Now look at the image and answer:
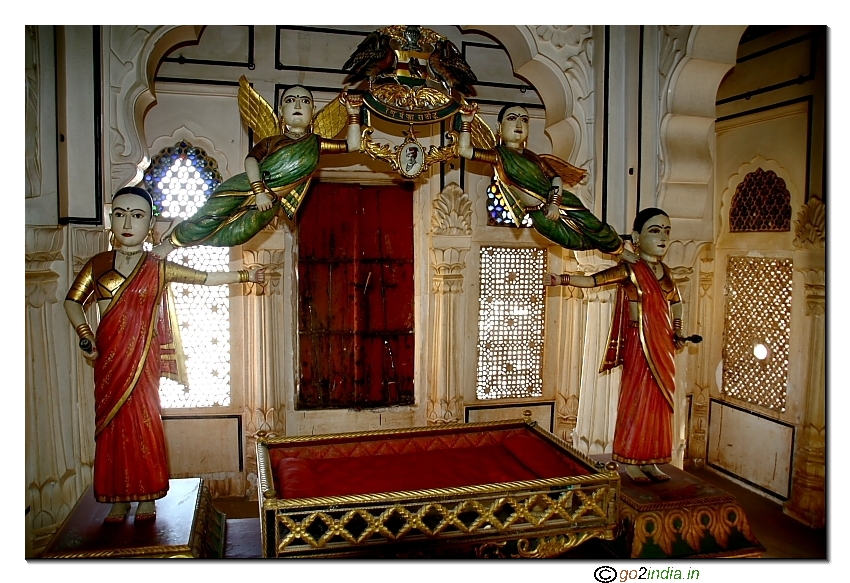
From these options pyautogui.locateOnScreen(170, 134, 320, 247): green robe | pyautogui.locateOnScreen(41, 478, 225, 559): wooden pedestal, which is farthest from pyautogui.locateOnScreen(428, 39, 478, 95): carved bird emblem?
pyautogui.locateOnScreen(41, 478, 225, 559): wooden pedestal

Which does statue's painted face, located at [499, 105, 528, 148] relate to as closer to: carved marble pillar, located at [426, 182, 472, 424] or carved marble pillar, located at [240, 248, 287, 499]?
carved marble pillar, located at [426, 182, 472, 424]

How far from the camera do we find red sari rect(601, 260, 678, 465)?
3.41 m

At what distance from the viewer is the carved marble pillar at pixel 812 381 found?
4219 mm

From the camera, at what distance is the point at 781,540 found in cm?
404

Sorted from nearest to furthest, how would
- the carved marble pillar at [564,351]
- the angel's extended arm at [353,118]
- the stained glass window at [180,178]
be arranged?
the angel's extended arm at [353,118] → the stained glass window at [180,178] → the carved marble pillar at [564,351]

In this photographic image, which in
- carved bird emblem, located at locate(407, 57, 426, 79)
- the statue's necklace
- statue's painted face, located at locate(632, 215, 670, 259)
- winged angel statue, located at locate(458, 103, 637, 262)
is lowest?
the statue's necklace

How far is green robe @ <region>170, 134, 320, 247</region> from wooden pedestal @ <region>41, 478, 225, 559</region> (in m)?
1.28

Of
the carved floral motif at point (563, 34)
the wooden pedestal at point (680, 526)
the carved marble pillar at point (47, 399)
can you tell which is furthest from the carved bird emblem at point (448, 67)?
the wooden pedestal at point (680, 526)

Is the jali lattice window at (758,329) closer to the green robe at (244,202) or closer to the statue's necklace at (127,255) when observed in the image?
the green robe at (244,202)

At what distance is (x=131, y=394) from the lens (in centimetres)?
284

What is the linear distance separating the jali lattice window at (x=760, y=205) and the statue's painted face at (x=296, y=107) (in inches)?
139

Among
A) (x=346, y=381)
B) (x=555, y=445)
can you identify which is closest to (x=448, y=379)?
(x=346, y=381)

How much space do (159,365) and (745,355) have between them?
170 inches

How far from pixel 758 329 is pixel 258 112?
13.0 feet
